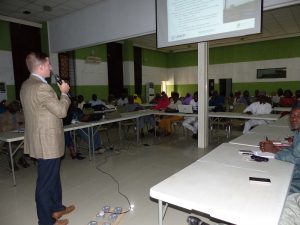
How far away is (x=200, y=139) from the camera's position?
4.86 metres

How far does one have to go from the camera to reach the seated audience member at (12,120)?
378 cm

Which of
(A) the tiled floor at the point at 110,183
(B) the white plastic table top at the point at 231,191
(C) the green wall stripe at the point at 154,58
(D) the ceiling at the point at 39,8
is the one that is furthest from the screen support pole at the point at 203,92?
(C) the green wall stripe at the point at 154,58

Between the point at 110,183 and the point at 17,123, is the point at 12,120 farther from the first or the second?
the point at 110,183

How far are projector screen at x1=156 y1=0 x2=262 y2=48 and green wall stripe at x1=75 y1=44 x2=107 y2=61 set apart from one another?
4.70 metres

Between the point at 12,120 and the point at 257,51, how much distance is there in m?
10.6

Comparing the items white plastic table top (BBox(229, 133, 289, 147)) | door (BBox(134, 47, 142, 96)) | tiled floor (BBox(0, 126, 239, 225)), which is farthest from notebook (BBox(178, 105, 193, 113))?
door (BBox(134, 47, 142, 96))

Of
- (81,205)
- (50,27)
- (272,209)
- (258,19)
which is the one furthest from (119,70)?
(272,209)

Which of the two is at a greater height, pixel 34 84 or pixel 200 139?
pixel 34 84

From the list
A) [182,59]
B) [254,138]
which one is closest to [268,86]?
[182,59]

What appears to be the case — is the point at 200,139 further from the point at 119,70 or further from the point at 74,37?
the point at 119,70

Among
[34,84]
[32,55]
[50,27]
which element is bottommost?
[34,84]

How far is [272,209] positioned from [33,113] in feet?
6.22

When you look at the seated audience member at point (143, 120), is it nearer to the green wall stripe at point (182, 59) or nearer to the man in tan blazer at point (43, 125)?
the man in tan blazer at point (43, 125)

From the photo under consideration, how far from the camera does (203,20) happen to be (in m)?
4.10
